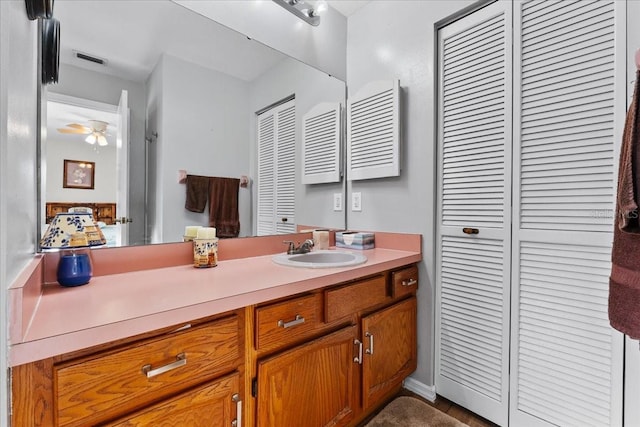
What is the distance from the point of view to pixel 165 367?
31.0 inches

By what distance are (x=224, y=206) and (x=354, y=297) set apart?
79cm

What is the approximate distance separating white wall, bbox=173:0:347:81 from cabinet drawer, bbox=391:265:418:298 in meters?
1.37

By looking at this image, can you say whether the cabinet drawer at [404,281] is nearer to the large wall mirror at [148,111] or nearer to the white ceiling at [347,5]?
the large wall mirror at [148,111]

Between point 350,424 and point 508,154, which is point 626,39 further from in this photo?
point 350,424

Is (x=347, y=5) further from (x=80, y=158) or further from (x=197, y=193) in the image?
(x=80, y=158)

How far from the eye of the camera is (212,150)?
5.01 feet

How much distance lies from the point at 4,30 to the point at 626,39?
181 cm

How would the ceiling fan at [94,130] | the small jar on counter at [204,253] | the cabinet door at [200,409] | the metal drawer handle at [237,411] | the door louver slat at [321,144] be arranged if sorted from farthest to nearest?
the door louver slat at [321,144]
the small jar on counter at [204,253]
the ceiling fan at [94,130]
the metal drawer handle at [237,411]
the cabinet door at [200,409]

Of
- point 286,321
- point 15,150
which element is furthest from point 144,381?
point 15,150

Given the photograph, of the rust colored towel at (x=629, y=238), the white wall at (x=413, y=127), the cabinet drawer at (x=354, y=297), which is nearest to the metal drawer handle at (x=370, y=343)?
the cabinet drawer at (x=354, y=297)

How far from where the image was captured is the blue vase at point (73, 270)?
1.00 metres

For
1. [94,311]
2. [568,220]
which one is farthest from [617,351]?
[94,311]

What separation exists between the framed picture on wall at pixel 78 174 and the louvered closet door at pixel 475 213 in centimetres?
161

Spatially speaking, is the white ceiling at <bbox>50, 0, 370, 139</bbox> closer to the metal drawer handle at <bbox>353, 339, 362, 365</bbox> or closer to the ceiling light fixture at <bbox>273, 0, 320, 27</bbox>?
the ceiling light fixture at <bbox>273, 0, 320, 27</bbox>
